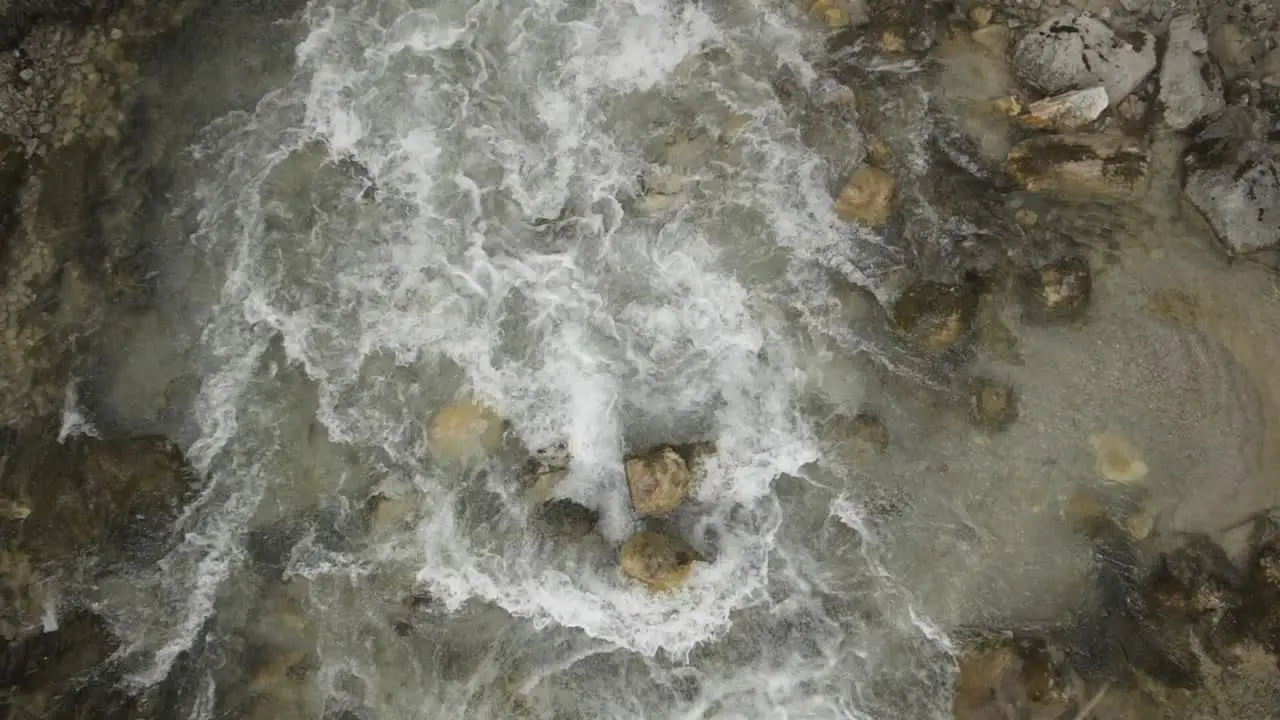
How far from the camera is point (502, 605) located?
31.3 ft

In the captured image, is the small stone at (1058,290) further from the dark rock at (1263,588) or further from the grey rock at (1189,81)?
the dark rock at (1263,588)

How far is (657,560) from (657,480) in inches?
36.7

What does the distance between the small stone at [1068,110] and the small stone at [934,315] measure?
2.44m

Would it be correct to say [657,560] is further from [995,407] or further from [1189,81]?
[1189,81]

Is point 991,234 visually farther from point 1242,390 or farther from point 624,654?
point 624,654

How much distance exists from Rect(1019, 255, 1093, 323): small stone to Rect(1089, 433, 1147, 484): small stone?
5.10 feet

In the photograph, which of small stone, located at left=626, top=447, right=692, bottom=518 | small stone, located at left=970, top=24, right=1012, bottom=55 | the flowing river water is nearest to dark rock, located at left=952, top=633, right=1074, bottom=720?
the flowing river water

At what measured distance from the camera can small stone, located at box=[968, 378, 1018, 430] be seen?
9.65 meters

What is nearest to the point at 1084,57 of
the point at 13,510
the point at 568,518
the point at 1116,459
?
the point at 1116,459

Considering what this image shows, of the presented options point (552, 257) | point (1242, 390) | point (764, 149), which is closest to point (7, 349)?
point (552, 257)

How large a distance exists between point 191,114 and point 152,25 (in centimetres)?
126

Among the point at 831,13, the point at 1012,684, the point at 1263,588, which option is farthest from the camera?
the point at 831,13

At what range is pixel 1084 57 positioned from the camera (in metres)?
10.0

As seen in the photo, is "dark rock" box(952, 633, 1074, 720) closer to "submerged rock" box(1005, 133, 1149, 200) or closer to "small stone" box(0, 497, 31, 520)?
"submerged rock" box(1005, 133, 1149, 200)
